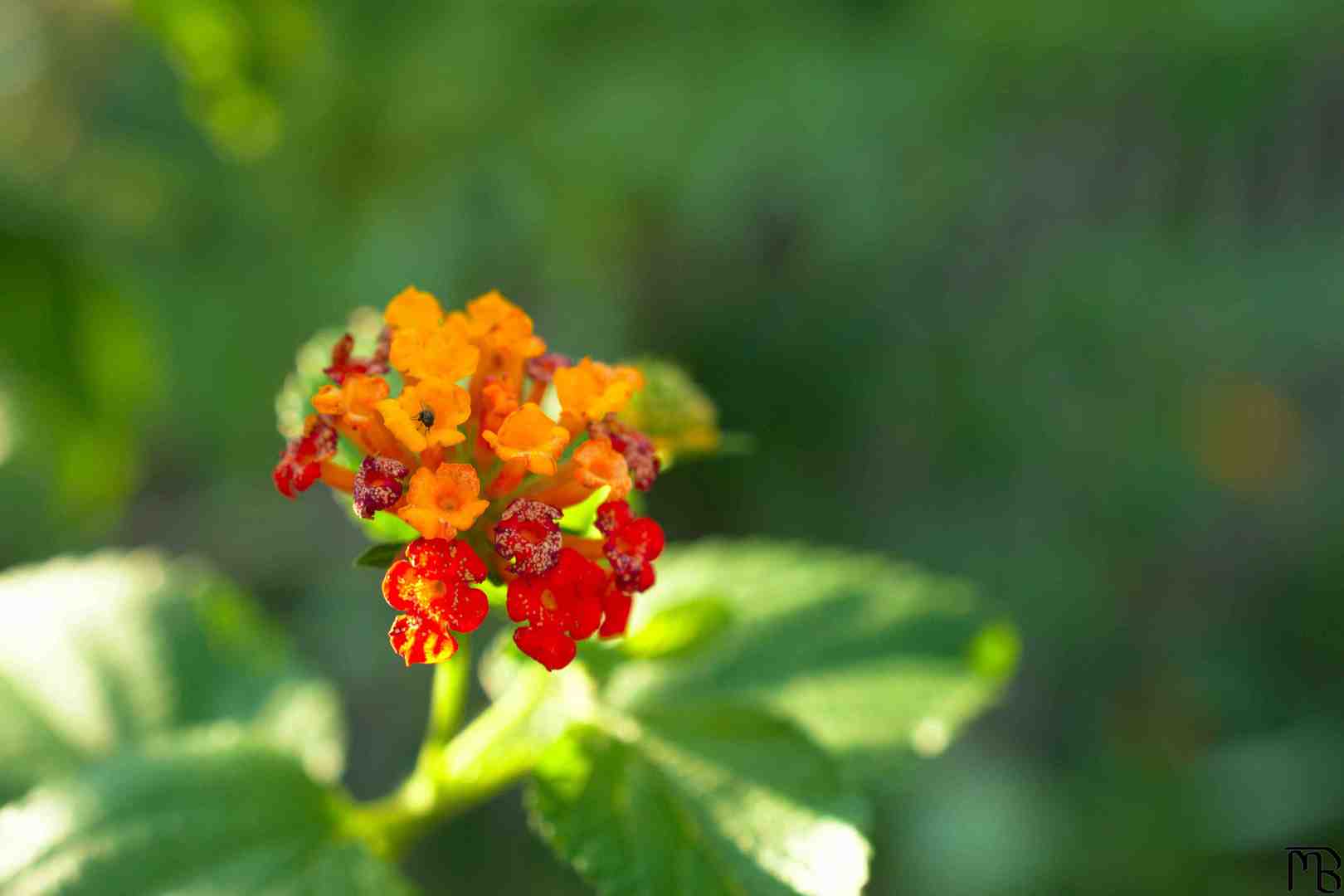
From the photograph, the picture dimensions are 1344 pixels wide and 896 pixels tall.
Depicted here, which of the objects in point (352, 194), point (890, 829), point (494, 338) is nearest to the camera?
point (494, 338)

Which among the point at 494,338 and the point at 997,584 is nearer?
the point at 494,338

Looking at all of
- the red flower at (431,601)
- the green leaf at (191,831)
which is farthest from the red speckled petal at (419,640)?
the green leaf at (191,831)

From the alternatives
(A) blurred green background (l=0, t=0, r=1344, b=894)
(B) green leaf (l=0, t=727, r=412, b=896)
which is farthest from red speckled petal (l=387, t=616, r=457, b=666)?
(A) blurred green background (l=0, t=0, r=1344, b=894)

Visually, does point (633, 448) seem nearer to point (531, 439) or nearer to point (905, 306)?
point (531, 439)

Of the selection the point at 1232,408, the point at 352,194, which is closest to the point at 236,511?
the point at 352,194

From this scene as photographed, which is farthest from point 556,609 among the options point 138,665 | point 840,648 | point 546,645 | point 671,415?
point 138,665

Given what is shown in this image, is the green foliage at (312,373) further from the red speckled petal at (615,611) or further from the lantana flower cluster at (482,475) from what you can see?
the red speckled petal at (615,611)

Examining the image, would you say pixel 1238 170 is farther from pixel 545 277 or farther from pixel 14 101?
pixel 14 101
